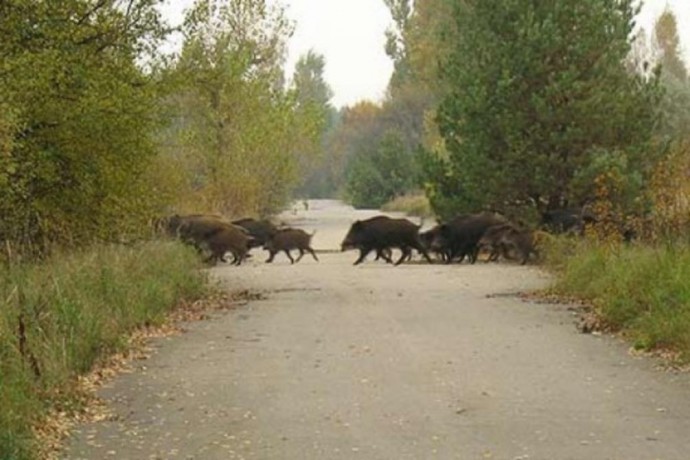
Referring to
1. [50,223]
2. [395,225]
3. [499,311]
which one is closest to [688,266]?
[499,311]

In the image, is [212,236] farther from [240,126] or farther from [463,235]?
[240,126]

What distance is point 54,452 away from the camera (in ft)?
28.8

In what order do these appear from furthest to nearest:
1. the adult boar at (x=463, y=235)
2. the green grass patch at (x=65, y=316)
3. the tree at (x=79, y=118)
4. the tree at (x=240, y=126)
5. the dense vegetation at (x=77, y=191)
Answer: the tree at (x=240, y=126) < the adult boar at (x=463, y=235) < the tree at (x=79, y=118) < the dense vegetation at (x=77, y=191) < the green grass patch at (x=65, y=316)

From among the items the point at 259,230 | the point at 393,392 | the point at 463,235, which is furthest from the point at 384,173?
the point at 393,392

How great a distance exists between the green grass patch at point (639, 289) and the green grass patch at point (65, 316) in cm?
615

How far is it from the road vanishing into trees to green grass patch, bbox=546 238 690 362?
1.53 feet

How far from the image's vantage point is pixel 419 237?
31812mm

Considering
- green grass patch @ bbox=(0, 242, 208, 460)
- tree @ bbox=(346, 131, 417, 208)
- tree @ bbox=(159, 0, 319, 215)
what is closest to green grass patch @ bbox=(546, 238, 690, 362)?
green grass patch @ bbox=(0, 242, 208, 460)

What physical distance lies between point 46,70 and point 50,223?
11.8 ft

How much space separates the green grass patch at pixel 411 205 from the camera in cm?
6774

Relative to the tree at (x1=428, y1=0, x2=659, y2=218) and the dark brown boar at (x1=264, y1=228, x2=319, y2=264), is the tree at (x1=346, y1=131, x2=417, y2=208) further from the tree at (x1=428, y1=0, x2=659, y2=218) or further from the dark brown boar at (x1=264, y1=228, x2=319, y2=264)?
the tree at (x1=428, y1=0, x2=659, y2=218)

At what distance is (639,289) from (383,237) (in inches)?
638

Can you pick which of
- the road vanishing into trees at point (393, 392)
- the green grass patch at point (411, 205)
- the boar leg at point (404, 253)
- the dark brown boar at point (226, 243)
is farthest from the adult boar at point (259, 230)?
the green grass patch at point (411, 205)

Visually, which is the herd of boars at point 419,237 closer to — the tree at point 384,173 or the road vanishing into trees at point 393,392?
the road vanishing into trees at point 393,392
